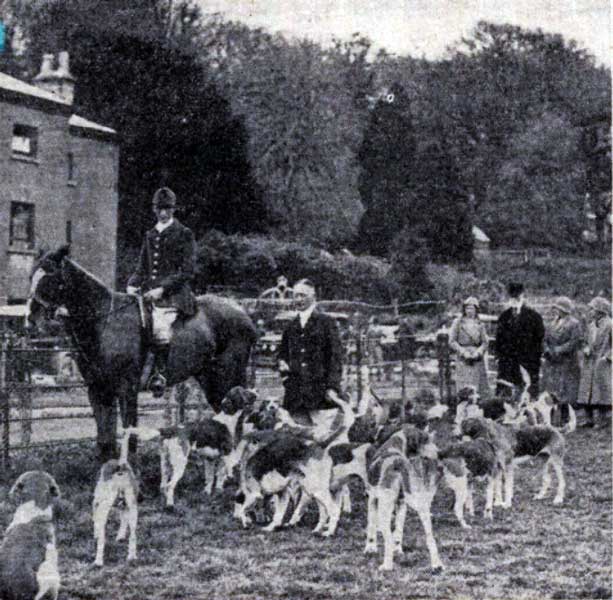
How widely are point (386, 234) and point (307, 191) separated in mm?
5965

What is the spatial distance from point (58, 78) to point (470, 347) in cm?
1246

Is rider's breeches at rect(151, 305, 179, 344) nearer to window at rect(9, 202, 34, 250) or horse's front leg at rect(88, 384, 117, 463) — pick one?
horse's front leg at rect(88, 384, 117, 463)

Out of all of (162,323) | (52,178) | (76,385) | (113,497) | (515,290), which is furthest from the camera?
(52,178)

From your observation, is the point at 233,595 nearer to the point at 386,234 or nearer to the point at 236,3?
the point at 236,3

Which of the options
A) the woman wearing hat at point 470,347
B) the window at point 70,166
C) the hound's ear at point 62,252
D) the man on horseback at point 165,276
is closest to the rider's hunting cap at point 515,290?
the woman wearing hat at point 470,347

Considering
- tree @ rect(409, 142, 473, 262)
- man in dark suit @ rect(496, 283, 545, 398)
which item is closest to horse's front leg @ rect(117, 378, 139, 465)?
man in dark suit @ rect(496, 283, 545, 398)

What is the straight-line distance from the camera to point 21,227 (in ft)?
71.8

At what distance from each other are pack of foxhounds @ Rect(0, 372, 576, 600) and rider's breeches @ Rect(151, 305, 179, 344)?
0.86 meters

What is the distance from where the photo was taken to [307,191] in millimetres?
32438

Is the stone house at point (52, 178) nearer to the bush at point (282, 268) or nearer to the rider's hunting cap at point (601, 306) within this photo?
the bush at point (282, 268)

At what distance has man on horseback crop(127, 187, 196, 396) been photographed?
30.5ft

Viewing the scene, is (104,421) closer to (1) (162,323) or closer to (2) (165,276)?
(1) (162,323)

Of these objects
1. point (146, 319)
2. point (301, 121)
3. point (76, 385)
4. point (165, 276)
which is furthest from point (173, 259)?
point (301, 121)

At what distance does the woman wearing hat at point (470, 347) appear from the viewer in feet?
42.2
